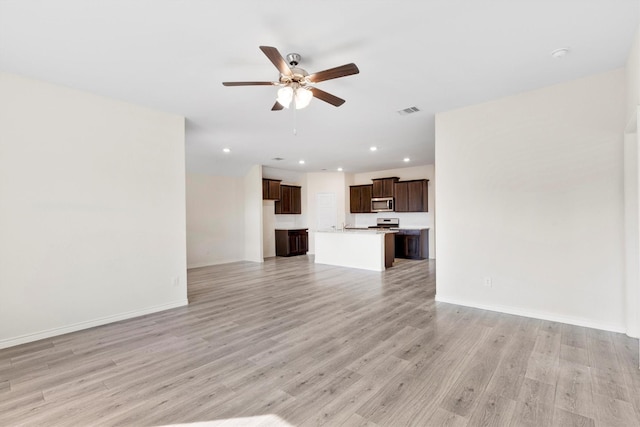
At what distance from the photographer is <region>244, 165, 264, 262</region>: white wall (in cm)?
834

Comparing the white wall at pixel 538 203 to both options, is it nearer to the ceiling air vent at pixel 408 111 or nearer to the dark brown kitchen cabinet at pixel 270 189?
the ceiling air vent at pixel 408 111

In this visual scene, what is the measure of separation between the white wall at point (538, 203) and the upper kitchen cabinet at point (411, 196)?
452 cm

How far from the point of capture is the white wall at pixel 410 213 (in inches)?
346

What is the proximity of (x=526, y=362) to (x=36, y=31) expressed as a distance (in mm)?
4868

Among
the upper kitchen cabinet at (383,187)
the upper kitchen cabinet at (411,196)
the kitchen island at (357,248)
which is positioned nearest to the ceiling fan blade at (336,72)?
the kitchen island at (357,248)

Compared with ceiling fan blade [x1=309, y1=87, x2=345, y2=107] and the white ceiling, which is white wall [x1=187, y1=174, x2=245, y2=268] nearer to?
the white ceiling

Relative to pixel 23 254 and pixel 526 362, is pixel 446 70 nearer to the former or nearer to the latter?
pixel 526 362

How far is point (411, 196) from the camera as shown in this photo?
8.96 metres

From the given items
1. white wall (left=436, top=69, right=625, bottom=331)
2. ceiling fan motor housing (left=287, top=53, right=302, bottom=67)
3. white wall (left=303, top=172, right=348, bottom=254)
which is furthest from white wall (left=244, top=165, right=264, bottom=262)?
ceiling fan motor housing (left=287, top=53, right=302, bottom=67)

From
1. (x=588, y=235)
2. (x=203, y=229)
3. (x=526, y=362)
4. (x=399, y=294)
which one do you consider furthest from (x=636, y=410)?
(x=203, y=229)

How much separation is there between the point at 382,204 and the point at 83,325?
792 cm

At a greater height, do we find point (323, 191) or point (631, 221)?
point (323, 191)

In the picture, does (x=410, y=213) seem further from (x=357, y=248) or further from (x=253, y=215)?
(x=253, y=215)

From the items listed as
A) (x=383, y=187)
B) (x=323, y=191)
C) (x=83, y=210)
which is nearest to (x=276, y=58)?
(x=83, y=210)
